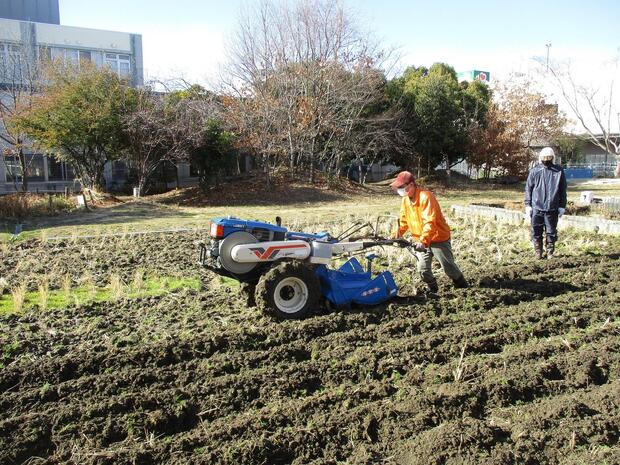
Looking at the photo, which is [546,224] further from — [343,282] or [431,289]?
[343,282]

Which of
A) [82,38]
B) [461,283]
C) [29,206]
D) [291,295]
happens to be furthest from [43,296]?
[82,38]

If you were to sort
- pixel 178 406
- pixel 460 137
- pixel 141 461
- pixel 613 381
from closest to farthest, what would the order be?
pixel 141 461 < pixel 178 406 < pixel 613 381 < pixel 460 137

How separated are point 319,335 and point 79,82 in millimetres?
17244

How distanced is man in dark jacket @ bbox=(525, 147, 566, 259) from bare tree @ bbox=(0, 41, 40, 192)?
17291 mm

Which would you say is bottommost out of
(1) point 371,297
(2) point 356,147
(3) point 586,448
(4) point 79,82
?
(3) point 586,448

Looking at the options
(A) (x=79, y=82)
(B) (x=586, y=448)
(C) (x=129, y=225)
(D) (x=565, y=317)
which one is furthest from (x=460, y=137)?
(B) (x=586, y=448)

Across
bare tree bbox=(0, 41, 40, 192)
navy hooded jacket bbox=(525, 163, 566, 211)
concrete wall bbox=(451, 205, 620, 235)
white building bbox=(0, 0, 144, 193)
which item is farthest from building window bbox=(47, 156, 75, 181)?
navy hooded jacket bbox=(525, 163, 566, 211)

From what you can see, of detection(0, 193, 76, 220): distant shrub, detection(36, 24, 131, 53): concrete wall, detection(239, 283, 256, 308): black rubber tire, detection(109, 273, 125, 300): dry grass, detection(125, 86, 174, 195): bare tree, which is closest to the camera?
detection(239, 283, 256, 308): black rubber tire

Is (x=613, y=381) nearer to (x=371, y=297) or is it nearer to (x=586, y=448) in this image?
(x=586, y=448)

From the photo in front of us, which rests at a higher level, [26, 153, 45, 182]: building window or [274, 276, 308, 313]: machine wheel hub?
[26, 153, 45, 182]: building window

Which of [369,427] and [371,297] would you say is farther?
[371,297]

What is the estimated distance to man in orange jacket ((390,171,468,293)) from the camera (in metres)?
5.68

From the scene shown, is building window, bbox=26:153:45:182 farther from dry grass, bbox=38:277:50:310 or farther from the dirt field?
the dirt field

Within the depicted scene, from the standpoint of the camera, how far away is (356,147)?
80.5 feet
